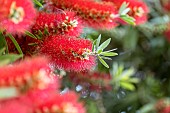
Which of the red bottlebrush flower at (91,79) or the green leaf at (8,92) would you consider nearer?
the green leaf at (8,92)

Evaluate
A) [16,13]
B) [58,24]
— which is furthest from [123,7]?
[16,13]

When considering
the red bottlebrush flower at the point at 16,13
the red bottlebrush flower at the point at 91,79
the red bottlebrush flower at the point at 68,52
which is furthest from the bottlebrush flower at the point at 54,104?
the red bottlebrush flower at the point at 91,79

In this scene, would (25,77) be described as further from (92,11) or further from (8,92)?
(92,11)

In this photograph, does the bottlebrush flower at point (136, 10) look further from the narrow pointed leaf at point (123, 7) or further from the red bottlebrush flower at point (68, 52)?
the red bottlebrush flower at point (68, 52)

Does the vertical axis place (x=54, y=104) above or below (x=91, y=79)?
above

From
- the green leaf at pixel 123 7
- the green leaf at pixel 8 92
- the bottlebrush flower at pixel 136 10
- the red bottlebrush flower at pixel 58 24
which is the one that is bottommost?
the bottlebrush flower at pixel 136 10
